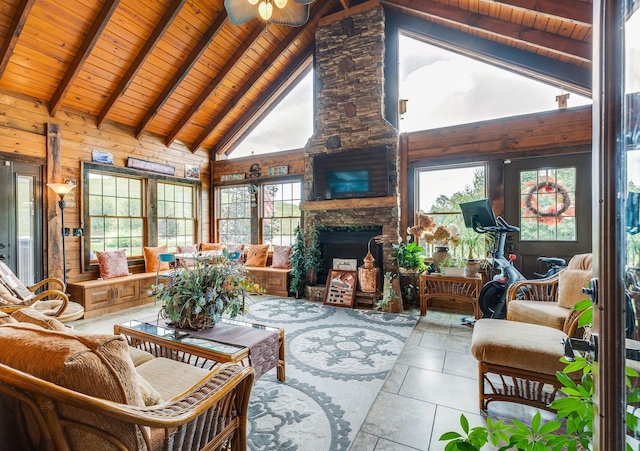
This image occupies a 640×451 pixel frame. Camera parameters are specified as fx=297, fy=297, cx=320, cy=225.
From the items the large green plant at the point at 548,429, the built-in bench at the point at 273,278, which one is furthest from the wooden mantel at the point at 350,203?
the large green plant at the point at 548,429

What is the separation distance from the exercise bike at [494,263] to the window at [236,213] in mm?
4459

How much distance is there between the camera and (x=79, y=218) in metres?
4.96

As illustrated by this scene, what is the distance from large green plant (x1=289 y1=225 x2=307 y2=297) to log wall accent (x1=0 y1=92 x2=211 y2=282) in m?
3.38

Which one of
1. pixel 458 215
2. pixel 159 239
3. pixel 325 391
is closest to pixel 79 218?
pixel 159 239

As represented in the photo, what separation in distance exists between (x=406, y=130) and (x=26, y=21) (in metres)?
5.39

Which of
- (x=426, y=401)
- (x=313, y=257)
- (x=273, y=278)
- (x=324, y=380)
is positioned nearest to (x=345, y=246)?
(x=313, y=257)

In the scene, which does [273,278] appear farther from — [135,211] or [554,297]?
[554,297]

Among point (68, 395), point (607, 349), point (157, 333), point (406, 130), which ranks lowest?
point (157, 333)

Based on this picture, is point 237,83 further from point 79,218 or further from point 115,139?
point 79,218

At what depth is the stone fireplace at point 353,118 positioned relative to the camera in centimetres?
498

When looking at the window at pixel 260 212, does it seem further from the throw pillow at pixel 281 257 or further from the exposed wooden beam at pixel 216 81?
the exposed wooden beam at pixel 216 81

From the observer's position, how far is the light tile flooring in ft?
5.76

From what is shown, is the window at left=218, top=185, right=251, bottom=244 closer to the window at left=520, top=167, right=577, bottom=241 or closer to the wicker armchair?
the window at left=520, top=167, right=577, bottom=241

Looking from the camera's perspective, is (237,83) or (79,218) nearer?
(79,218)
